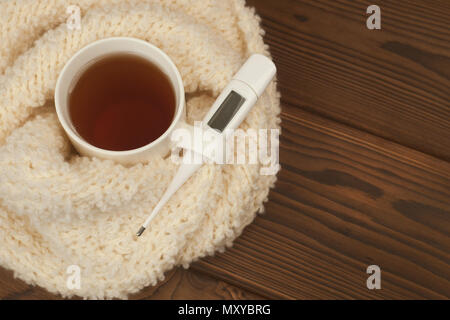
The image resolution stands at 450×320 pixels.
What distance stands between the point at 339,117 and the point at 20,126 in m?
0.30

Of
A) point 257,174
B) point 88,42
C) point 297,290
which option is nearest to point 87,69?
point 88,42

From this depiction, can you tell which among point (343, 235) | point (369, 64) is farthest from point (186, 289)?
point (369, 64)

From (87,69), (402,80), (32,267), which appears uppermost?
(402,80)

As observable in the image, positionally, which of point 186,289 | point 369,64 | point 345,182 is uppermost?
point 369,64

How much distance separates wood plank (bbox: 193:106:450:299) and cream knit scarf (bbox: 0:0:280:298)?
2.8 inches

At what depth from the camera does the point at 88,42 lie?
1.14 feet

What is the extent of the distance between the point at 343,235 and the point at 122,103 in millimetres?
251

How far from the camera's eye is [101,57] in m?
0.33

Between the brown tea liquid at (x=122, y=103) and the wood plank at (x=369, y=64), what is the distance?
15cm

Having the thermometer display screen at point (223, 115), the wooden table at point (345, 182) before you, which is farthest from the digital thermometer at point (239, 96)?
the wooden table at point (345, 182)

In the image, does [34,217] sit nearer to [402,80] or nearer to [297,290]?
[297,290]

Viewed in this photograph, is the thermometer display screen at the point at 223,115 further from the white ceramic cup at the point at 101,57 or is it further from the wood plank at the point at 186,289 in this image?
the wood plank at the point at 186,289

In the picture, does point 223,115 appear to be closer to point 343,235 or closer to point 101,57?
point 101,57

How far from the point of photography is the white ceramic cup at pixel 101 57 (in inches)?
11.9
